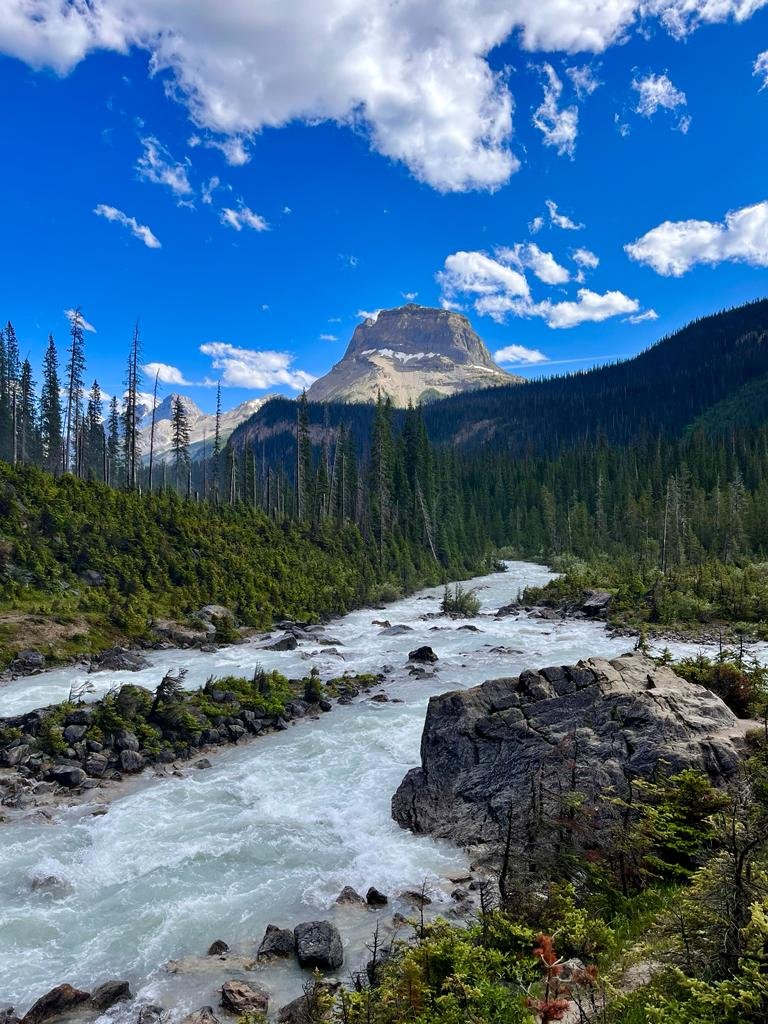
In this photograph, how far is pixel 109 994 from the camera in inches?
366

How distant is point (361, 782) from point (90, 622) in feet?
74.3

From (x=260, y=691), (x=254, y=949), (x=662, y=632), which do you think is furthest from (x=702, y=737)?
(x=662, y=632)

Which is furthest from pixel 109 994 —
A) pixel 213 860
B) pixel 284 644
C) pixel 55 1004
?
pixel 284 644

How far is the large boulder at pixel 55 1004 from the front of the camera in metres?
8.89

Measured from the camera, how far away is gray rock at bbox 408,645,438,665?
31.5 metres

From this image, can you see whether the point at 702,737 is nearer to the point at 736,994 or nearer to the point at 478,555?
the point at 736,994

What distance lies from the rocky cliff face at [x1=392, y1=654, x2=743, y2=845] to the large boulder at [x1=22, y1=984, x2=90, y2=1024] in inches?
317

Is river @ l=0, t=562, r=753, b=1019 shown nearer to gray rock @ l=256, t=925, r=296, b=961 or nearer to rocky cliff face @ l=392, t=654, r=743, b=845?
gray rock @ l=256, t=925, r=296, b=961

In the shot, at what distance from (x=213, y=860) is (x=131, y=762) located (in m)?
6.25

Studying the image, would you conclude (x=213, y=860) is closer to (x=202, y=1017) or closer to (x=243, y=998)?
(x=243, y=998)

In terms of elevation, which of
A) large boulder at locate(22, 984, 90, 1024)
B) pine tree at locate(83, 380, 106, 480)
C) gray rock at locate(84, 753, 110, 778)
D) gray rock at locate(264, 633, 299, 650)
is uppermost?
pine tree at locate(83, 380, 106, 480)

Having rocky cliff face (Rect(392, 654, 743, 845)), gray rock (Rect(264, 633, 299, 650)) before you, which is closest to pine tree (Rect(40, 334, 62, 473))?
gray rock (Rect(264, 633, 299, 650))

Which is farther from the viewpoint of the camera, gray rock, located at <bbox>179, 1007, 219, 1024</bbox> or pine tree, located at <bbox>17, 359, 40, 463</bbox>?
pine tree, located at <bbox>17, 359, 40, 463</bbox>

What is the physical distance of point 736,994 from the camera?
538 centimetres
